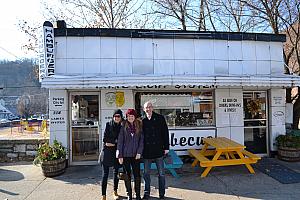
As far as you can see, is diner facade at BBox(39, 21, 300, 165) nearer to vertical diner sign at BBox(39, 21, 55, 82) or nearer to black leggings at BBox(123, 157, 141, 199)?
vertical diner sign at BBox(39, 21, 55, 82)

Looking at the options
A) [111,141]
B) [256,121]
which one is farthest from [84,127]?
[256,121]

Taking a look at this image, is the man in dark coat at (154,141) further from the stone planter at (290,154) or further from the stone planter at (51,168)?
the stone planter at (290,154)

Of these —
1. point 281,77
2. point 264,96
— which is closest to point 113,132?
point 281,77

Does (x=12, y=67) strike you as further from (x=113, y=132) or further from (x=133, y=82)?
(x=113, y=132)

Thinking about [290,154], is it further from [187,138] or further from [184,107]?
[184,107]

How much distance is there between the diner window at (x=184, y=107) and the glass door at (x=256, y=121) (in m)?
1.25

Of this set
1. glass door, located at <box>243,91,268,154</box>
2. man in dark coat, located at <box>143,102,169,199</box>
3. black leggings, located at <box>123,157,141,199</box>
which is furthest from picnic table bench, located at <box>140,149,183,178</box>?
glass door, located at <box>243,91,268,154</box>

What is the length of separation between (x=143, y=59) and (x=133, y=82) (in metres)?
1.45

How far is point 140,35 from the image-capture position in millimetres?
7930

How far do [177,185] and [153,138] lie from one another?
1.50 m

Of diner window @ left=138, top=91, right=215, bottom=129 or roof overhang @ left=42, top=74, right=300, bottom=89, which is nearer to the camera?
roof overhang @ left=42, top=74, right=300, bottom=89

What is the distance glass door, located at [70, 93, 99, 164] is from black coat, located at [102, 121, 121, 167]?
3.07 meters

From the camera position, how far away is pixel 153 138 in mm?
4949

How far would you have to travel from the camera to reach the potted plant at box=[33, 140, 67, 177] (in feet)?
21.2
